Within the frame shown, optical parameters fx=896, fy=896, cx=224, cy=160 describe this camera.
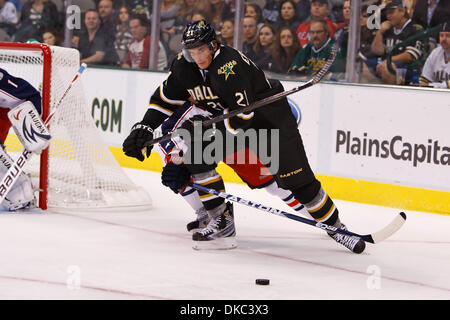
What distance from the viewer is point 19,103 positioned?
15.5 ft

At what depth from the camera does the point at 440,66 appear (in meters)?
5.46

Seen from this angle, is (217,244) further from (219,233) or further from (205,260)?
(205,260)

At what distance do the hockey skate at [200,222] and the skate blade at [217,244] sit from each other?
0.91ft

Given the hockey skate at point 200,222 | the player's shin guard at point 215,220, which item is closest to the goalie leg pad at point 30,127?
the hockey skate at point 200,222

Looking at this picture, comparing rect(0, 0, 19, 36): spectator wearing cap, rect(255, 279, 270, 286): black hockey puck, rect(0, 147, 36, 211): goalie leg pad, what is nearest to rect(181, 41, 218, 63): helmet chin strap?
rect(255, 279, 270, 286): black hockey puck

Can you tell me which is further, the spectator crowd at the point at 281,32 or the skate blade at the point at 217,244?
the spectator crowd at the point at 281,32

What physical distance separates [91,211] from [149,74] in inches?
82.9

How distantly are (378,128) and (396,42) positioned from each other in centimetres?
66

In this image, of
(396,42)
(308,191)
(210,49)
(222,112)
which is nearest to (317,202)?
(308,191)

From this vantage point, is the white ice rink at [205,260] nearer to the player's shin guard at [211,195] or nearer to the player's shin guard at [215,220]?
the player's shin guard at [215,220]

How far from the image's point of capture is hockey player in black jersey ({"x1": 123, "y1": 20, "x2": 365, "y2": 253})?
149 inches

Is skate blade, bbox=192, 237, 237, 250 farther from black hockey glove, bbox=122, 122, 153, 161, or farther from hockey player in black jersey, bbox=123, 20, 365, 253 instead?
black hockey glove, bbox=122, 122, 153, 161

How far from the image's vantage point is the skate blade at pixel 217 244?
396 centimetres
